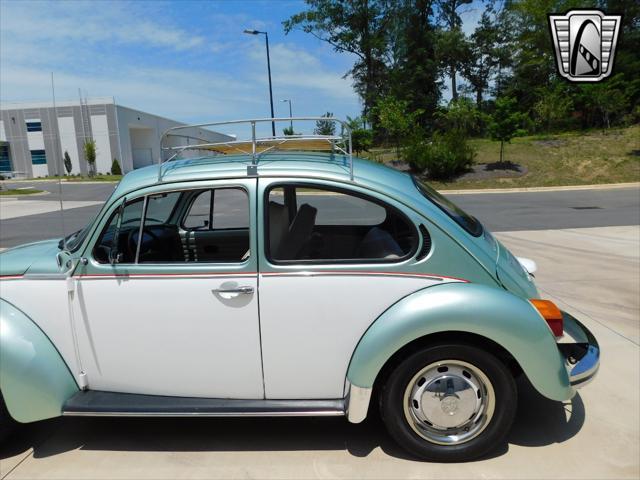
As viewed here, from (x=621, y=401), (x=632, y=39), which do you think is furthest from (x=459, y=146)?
(x=632, y=39)

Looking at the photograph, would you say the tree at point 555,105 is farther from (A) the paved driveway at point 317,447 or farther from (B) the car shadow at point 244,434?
(B) the car shadow at point 244,434

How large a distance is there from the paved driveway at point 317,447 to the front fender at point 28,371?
0.38 meters

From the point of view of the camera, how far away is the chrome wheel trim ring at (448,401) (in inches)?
101

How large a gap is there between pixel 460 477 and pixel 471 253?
48.0 inches

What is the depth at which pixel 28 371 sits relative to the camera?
257 cm

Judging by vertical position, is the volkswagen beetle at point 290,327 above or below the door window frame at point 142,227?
below

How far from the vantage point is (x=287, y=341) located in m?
2.57

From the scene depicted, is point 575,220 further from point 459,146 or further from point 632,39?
point 632,39

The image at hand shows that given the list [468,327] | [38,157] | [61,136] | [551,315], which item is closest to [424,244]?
[468,327]

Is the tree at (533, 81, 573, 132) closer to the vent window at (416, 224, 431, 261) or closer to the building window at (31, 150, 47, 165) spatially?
the vent window at (416, 224, 431, 261)

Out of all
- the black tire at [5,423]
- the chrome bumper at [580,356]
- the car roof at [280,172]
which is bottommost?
the black tire at [5,423]

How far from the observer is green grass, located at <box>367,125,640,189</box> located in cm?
2278

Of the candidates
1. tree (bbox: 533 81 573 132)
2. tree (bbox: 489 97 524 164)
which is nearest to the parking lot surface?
tree (bbox: 489 97 524 164)

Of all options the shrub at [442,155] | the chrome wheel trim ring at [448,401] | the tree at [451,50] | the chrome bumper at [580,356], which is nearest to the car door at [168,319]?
the chrome wheel trim ring at [448,401]
